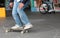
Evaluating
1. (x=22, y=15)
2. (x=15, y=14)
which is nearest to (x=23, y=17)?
(x=22, y=15)

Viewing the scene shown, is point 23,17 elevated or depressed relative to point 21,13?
depressed

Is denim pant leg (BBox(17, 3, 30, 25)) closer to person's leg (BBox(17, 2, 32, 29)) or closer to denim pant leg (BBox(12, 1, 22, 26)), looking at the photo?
person's leg (BBox(17, 2, 32, 29))

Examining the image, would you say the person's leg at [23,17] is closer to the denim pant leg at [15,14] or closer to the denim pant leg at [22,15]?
the denim pant leg at [22,15]

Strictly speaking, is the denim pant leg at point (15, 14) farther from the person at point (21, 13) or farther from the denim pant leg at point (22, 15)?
the denim pant leg at point (22, 15)

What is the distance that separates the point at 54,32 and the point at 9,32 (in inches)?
49.5

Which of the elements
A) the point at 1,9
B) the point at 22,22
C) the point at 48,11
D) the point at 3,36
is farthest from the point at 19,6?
the point at 48,11

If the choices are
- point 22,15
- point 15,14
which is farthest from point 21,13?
point 15,14

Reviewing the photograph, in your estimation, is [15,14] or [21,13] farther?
[15,14]

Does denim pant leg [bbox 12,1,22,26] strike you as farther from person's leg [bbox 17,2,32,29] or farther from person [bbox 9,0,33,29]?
person's leg [bbox 17,2,32,29]

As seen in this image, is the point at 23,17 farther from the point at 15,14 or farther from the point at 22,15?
the point at 15,14

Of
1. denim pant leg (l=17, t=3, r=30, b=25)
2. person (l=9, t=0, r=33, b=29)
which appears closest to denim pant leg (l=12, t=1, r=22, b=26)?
person (l=9, t=0, r=33, b=29)

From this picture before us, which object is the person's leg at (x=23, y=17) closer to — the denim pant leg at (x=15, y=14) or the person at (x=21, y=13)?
the person at (x=21, y=13)

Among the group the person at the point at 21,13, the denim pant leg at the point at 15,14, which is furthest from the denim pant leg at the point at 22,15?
the denim pant leg at the point at 15,14

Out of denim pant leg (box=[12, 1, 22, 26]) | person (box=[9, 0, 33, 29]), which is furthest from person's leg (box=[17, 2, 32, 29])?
denim pant leg (box=[12, 1, 22, 26])
